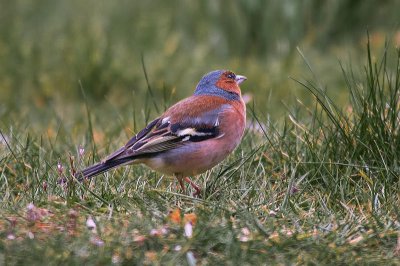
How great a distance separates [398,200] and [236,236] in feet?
3.69

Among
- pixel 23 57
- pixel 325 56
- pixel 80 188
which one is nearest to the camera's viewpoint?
pixel 80 188

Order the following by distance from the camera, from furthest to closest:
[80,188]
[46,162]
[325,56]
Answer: [325,56], [46,162], [80,188]

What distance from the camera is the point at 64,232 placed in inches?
168

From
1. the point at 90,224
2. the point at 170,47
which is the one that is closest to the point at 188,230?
the point at 90,224

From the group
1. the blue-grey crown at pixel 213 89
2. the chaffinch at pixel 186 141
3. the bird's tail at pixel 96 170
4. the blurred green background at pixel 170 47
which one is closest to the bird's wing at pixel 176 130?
the chaffinch at pixel 186 141

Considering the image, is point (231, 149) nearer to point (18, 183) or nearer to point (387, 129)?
point (387, 129)

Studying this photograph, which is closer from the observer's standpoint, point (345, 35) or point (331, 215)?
point (331, 215)

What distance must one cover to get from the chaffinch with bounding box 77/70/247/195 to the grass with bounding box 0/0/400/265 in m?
0.13

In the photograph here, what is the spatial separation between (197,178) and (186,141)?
287 millimetres

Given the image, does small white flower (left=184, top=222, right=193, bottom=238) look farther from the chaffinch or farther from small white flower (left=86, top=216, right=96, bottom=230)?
the chaffinch

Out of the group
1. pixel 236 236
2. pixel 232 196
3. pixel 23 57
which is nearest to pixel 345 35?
pixel 23 57

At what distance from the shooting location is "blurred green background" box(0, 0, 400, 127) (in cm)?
925

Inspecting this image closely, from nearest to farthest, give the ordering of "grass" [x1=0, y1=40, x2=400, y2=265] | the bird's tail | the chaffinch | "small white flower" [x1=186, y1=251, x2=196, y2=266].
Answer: "small white flower" [x1=186, y1=251, x2=196, y2=266] < "grass" [x1=0, y1=40, x2=400, y2=265] < the bird's tail < the chaffinch

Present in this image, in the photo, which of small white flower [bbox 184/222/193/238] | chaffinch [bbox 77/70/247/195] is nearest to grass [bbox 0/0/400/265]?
small white flower [bbox 184/222/193/238]
